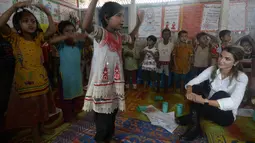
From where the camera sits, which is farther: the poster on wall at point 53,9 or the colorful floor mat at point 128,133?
the poster on wall at point 53,9

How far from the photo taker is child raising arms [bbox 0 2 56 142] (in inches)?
63.6

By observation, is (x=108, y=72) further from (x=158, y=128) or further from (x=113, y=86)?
(x=158, y=128)

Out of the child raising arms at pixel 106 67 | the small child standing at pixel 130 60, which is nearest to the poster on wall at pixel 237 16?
the small child standing at pixel 130 60

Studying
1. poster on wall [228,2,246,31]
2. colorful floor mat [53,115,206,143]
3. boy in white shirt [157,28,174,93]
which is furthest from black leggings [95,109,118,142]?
poster on wall [228,2,246,31]

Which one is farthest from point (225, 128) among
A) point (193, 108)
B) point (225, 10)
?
point (225, 10)

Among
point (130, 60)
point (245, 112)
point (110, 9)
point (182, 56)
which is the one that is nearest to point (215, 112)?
point (245, 112)

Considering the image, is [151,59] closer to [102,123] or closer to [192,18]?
[192,18]

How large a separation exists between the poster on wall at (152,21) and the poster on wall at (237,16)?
176cm

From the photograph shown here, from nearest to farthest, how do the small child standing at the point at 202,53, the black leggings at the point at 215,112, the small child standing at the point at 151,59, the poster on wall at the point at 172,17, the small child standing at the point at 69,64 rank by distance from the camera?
the black leggings at the point at 215,112 < the small child standing at the point at 69,64 < the small child standing at the point at 202,53 < the small child standing at the point at 151,59 < the poster on wall at the point at 172,17

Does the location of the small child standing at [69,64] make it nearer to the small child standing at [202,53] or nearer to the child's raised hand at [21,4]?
the child's raised hand at [21,4]

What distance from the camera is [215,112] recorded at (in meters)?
1.80

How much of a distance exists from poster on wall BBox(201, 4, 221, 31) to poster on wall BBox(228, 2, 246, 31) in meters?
0.27

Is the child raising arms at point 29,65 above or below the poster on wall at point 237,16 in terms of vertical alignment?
below

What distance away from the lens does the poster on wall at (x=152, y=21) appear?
430cm
